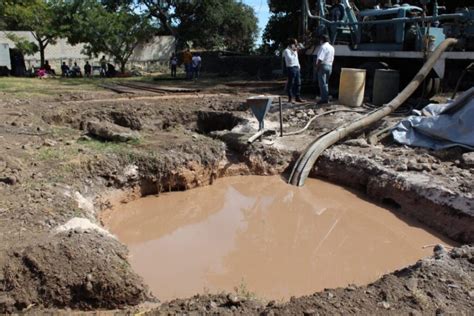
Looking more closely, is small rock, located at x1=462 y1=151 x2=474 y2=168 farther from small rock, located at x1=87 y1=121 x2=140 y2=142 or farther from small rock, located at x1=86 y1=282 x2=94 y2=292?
small rock, located at x1=86 y1=282 x2=94 y2=292

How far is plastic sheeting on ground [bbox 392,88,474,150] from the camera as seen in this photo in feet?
28.0

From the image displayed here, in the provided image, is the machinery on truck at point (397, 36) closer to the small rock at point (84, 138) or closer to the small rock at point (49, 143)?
the small rock at point (84, 138)

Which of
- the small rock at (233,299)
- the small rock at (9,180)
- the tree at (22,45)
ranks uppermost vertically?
the tree at (22,45)

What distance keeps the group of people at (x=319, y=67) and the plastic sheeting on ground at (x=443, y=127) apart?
9.89 ft

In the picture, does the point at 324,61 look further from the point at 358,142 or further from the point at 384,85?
the point at 358,142

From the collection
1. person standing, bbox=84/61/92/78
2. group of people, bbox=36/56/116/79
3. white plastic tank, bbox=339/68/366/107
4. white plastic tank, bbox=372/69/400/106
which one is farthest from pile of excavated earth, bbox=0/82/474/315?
person standing, bbox=84/61/92/78

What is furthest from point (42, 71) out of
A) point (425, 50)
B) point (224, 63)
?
point (425, 50)

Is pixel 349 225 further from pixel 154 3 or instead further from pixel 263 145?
pixel 154 3

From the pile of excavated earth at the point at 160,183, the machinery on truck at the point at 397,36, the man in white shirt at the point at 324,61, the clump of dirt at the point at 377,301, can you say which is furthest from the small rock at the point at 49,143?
the machinery on truck at the point at 397,36

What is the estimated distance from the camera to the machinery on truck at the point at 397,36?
1173cm

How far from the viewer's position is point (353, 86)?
11.8 meters

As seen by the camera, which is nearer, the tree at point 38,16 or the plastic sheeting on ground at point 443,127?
the plastic sheeting on ground at point 443,127

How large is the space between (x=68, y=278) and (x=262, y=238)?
3.11 m

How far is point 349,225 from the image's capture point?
7297 mm
